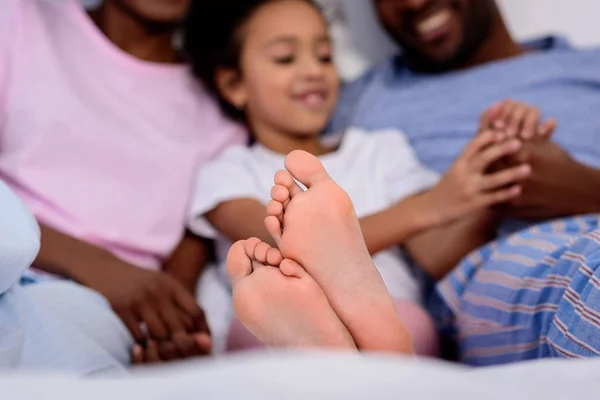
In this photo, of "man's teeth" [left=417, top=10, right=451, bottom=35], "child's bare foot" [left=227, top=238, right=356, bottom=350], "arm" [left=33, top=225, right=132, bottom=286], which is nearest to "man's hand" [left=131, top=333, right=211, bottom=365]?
"arm" [left=33, top=225, right=132, bottom=286]

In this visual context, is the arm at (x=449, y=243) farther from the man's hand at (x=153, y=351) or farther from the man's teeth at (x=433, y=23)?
the man's teeth at (x=433, y=23)

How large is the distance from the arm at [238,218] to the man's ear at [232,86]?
0.70 feet

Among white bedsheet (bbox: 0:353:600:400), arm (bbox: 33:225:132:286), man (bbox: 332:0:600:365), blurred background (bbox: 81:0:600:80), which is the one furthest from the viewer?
blurred background (bbox: 81:0:600:80)

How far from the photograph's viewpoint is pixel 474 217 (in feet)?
2.78

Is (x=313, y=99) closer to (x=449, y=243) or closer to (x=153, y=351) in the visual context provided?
(x=449, y=243)

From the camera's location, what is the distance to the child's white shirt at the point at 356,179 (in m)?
0.78

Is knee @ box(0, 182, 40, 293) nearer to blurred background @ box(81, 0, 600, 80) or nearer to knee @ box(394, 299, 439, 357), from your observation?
knee @ box(394, 299, 439, 357)

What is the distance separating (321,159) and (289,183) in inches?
7.5

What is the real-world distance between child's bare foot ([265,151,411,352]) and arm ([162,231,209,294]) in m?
0.41

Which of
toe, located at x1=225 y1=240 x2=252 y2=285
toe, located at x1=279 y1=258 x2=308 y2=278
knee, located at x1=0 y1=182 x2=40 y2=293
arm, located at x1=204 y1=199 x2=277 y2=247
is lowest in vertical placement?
arm, located at x1=204 y1=199 x2=277 y2=247

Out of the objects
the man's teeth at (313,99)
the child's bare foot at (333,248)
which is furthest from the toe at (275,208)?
the man's teeth at (313,99)

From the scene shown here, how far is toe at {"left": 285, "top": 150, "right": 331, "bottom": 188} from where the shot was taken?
20.3 inches

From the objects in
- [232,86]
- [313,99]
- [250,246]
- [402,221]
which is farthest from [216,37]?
[250,246]

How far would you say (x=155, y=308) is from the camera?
0.75 metres
